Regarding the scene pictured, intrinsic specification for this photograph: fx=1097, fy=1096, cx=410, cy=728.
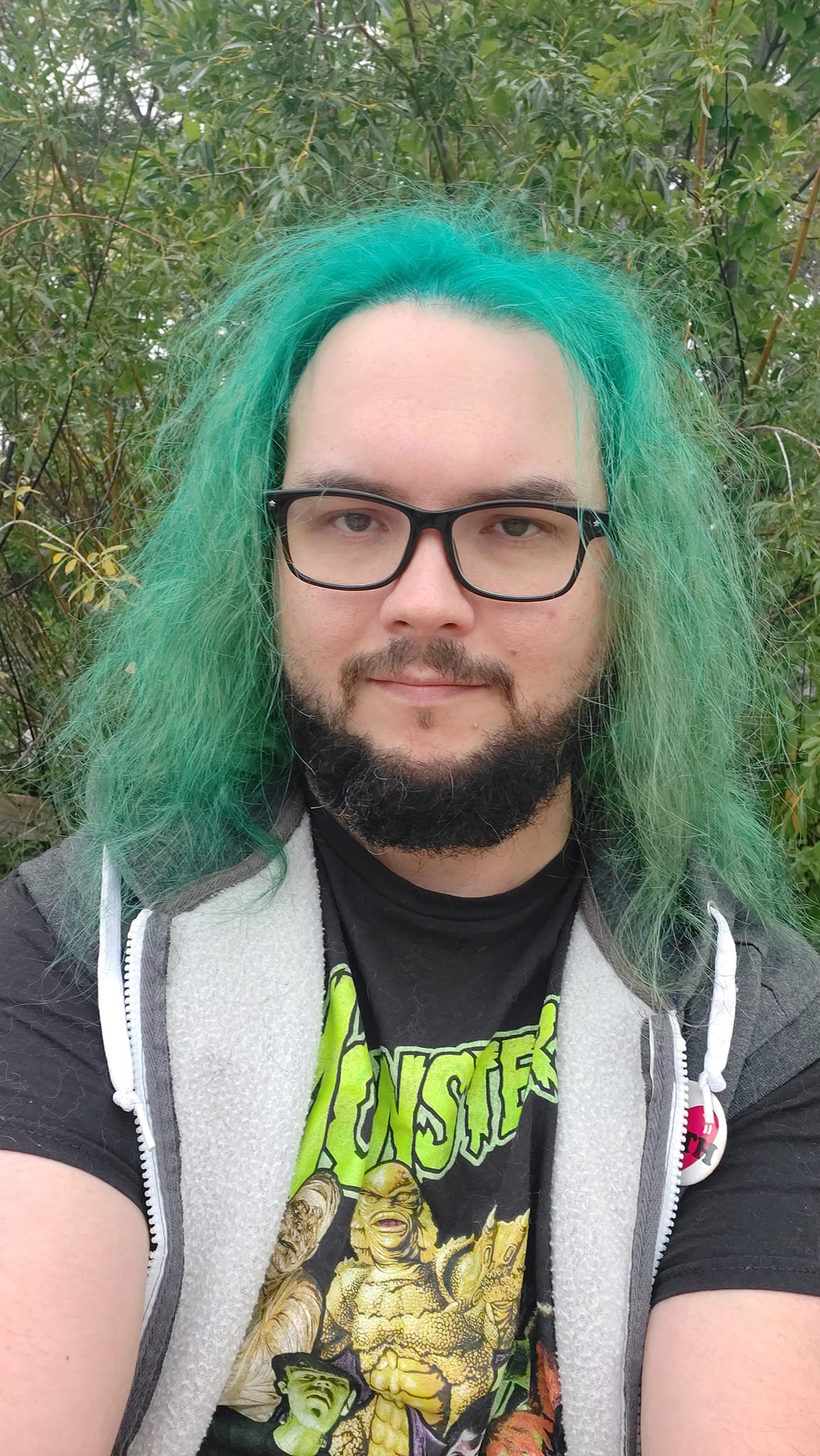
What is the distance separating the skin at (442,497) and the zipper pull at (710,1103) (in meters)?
0.34

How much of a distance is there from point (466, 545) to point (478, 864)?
46 centimetres

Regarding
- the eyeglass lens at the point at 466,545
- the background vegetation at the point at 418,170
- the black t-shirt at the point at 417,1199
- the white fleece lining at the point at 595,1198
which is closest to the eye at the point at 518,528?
the eyeglass lens at the point at 466,545

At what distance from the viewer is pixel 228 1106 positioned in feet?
4.35

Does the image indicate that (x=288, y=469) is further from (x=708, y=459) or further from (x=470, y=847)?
(x=708, y=459)

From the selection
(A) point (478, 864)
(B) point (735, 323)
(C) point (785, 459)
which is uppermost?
(B) point (735, 323)

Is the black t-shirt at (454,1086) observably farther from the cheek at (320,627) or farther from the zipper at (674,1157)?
the cheek at (320,627)

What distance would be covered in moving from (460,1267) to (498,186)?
1898 mm

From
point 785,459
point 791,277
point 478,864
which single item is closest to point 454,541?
point 478,864

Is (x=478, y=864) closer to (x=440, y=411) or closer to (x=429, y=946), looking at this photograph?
(x=429, y=946)

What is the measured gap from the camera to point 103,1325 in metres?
1.13

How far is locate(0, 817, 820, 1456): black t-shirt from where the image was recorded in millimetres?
1253

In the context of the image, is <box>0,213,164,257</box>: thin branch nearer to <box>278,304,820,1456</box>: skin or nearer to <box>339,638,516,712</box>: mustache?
<box>278,304,820,1456</box>: skin

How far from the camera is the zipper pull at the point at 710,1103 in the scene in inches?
53.1

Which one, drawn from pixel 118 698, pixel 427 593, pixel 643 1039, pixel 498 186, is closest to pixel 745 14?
pixel 498 186
